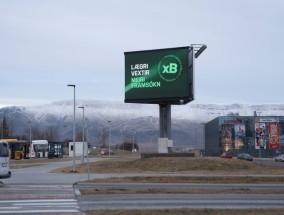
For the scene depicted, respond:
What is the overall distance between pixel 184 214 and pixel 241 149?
10550cm

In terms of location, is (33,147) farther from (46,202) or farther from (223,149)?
(46,202)

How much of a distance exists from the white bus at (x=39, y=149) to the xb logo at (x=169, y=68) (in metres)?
49.3

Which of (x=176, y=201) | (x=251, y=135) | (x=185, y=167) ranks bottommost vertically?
(x=176, y=201)

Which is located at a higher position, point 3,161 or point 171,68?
point 171,68

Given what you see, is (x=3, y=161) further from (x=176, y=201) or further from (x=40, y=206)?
(x=176, y=201)

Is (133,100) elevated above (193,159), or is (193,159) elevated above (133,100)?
(133,100)

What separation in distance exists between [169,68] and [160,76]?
1.10 metres

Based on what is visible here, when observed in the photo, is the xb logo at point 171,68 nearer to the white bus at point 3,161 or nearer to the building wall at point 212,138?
the white bus at point 3,161

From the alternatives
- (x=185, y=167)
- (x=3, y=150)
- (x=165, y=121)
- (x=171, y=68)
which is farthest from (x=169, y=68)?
(x=3, y=150)

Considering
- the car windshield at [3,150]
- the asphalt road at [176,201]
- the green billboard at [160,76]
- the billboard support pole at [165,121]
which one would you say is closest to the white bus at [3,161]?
the car windshield at [3,150]

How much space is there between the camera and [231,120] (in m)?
120

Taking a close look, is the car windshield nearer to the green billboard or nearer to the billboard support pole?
the green billboard

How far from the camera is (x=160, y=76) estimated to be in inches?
1911

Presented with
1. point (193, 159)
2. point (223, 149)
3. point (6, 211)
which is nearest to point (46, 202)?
point (6, 211)
